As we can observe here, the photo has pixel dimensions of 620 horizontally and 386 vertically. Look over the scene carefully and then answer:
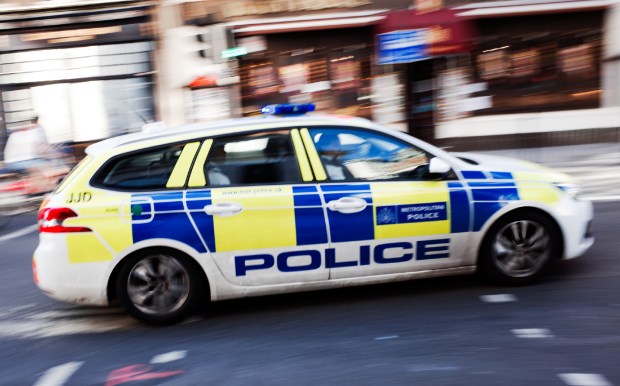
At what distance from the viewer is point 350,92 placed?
52.4 feet

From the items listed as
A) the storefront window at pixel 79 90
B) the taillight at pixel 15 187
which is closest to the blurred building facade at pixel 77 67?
the storefront window at pixel 79 90

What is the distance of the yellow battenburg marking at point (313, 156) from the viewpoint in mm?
5375

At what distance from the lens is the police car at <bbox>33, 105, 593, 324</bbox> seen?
5.23 m

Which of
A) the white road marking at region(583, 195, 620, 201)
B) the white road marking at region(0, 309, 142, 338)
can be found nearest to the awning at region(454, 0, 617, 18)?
the white road marking at region(583, 195, 620, 201)

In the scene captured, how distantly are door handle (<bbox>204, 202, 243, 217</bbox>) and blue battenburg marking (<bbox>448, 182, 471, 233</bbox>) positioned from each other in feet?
5.30

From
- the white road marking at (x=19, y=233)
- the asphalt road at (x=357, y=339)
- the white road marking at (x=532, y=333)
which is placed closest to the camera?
the asphalt road at (x=357, y=339)

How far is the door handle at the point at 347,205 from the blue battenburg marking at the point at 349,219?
23 millimetres

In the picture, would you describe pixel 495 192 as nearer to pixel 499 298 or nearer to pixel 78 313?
pixel 499 298

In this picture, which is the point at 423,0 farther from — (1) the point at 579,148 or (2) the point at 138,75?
(2) the point at 138,75

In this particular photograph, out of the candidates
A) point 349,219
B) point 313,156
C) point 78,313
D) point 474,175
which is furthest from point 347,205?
point 78,313

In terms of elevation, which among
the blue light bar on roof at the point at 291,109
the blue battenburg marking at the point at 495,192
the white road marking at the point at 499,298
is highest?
the blue light bar on roof at the point at 291,109

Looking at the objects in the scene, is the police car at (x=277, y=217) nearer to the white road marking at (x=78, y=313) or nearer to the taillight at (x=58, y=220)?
the taillight at (x=58, y=220)

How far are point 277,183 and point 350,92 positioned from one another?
1091 cm

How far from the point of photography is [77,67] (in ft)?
55.0
